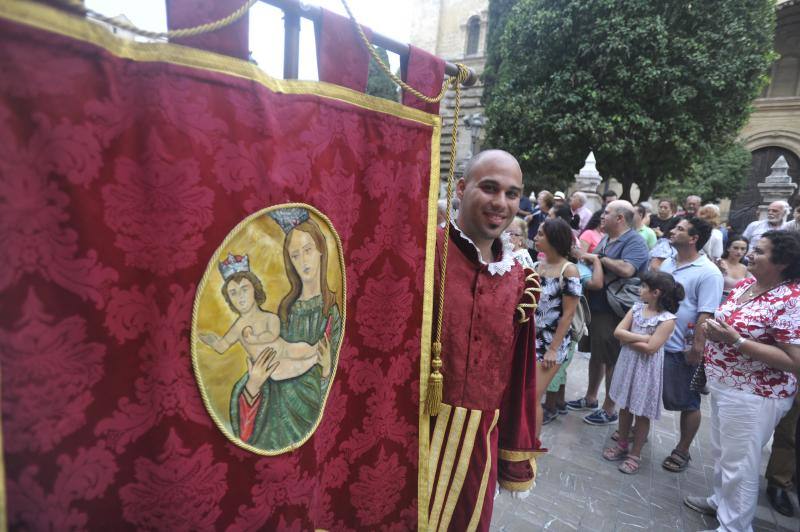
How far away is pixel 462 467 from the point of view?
1.70 m

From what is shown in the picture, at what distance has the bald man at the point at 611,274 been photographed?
4.11m

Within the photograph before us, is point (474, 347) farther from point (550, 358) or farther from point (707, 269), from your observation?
point (707, 269)

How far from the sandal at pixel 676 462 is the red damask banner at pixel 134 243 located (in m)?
3.65

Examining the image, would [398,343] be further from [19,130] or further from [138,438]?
[19,130]

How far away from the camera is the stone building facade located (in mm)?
20141

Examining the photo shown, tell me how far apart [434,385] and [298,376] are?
22.3 inches

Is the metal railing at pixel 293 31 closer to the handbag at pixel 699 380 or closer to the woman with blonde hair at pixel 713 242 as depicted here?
the handbag at pixel 699 380

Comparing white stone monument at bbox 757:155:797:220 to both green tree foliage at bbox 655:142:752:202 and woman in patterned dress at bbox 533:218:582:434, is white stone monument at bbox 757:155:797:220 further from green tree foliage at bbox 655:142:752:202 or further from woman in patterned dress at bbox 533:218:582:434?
woman in patterned dress at bbox 533:218:582:434

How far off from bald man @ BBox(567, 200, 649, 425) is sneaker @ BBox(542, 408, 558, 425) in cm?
32

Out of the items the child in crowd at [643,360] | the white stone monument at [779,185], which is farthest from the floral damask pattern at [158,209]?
the white stone monument at [779,185]

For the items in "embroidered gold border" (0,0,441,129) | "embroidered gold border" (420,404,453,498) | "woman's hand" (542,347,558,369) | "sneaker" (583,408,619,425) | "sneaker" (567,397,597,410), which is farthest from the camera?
"sneaker" (567,397,597,410)

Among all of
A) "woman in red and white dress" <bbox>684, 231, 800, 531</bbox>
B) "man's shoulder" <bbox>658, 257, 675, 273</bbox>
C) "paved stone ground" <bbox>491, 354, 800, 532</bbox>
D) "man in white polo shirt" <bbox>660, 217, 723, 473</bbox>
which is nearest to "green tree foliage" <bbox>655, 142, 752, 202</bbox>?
"man's shoulder" <bbox>658, 257, 675, 273</bbox>

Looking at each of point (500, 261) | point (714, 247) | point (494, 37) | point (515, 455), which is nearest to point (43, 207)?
point (500, 261)

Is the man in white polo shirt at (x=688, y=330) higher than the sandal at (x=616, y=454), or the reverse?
the man in white polo shirt at (x=688, y=330)
